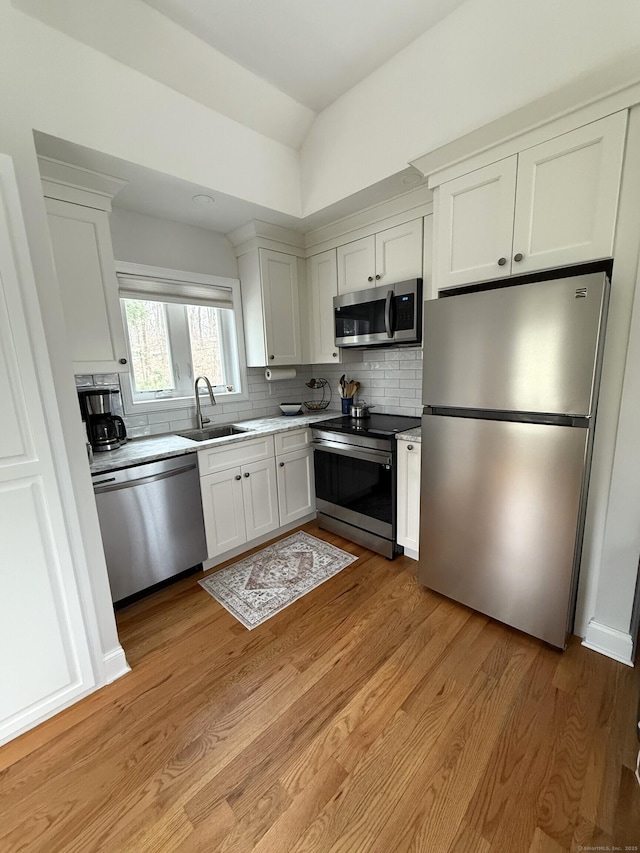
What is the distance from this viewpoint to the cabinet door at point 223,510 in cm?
229

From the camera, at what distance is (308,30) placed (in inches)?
68.3

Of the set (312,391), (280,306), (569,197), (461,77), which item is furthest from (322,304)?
(569,197)

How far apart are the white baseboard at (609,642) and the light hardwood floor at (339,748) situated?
0.05m

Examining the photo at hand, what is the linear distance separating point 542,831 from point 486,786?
6.3 inches

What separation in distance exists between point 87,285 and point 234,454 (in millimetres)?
1280

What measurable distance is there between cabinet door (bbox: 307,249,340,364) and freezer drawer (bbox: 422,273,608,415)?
1.25m

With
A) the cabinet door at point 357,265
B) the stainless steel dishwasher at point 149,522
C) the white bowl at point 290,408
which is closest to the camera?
the stainless steel dishwasher at point 149,522

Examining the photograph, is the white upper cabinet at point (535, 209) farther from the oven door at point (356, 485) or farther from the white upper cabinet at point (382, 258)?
the oven door at point (356, 485)

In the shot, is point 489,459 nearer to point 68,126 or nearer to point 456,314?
point 456,314

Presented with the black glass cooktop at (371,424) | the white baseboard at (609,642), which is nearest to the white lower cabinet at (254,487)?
the black glass cooktop at (371,424)

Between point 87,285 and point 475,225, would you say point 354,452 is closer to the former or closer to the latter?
point 475,225

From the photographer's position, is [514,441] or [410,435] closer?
[514,441]

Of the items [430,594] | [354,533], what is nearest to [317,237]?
[354,533]

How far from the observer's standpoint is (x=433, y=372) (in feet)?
5.92
